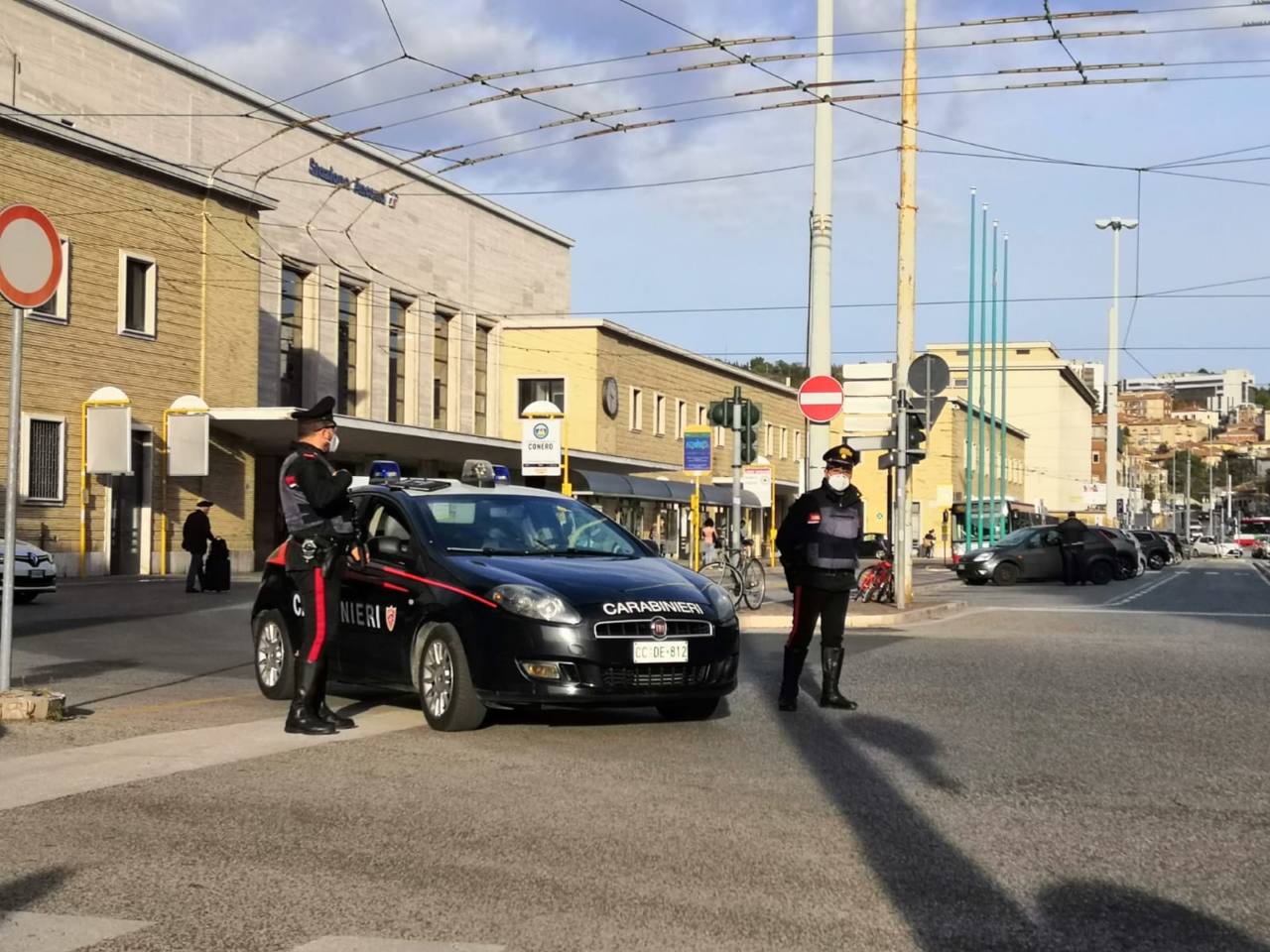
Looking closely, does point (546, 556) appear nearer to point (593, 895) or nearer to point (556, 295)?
point (593, 895)

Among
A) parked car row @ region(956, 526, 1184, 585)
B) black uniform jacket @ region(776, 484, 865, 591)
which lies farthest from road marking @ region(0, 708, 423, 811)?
parked car row @ region(956, 526, 1184, 585)

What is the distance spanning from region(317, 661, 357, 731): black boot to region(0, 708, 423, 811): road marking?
6cm

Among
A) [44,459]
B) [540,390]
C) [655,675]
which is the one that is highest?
[540,390]

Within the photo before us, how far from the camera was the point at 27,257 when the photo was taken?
9.67 meters

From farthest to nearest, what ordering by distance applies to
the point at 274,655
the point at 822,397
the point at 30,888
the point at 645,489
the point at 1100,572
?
1. the point at 645,489
2. the point at 1100,572
3. the point at 822,397
4. the point at 274,655
5. the point at 30,888

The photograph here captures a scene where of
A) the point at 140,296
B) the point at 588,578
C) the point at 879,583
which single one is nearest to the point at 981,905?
the point at 588,578

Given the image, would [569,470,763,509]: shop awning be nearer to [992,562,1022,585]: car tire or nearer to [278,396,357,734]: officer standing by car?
[992,562,1022,585]: car tire

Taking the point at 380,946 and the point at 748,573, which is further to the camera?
the point at 748,573

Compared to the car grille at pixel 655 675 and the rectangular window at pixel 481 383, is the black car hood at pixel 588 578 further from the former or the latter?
the rectangular window at pixel 481 383

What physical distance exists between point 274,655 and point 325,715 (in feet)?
5.58

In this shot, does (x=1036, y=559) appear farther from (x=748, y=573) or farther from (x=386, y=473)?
(x=386, y=473)

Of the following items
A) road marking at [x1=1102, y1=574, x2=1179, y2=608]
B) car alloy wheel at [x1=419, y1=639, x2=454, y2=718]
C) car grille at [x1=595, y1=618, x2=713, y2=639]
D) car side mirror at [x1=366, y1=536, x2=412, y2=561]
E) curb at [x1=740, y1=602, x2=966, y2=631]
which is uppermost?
car side mirror at [x1=366, y1=536, x2=412, y2=561]

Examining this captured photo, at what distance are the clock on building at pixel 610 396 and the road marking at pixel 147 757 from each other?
47073mm

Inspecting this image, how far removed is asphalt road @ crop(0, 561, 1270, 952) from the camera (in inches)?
197
